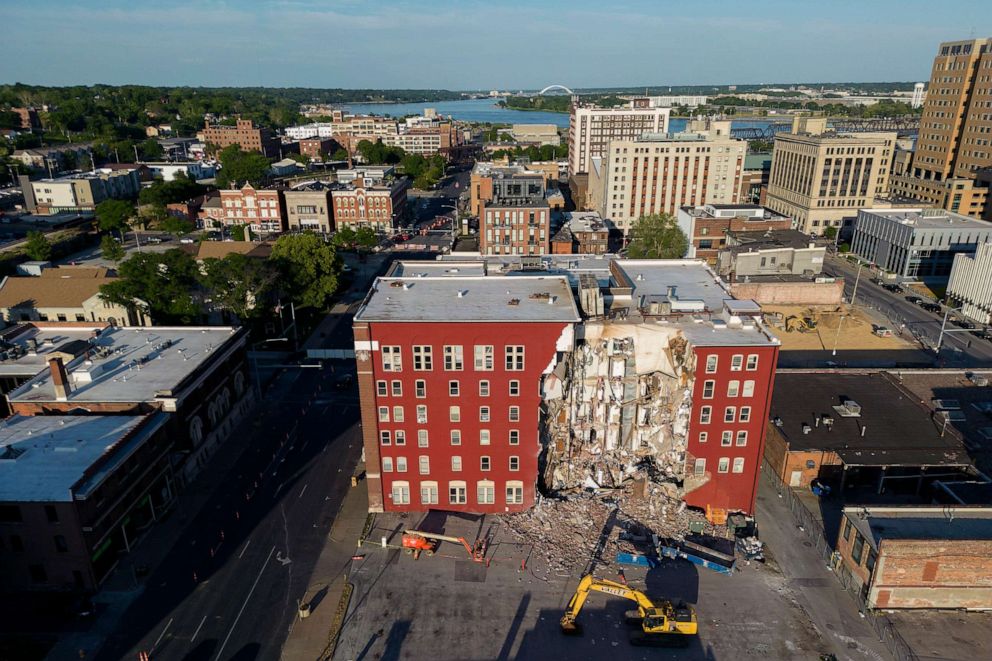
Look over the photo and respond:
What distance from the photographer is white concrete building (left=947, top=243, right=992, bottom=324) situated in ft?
317

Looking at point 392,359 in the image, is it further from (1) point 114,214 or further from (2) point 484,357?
(1) point 114,214

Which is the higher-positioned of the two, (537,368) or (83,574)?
(537,368)

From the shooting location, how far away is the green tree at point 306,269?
98750mm

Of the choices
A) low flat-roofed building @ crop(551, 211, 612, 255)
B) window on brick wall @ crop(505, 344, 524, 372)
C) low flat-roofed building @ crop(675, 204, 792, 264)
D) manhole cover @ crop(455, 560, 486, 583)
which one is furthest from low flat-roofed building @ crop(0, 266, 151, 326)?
low flat-roofed building @ crop(675, 204, 792, 264)

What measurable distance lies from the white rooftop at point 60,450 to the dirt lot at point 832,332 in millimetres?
85386

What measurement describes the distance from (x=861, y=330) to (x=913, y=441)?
43339 mm

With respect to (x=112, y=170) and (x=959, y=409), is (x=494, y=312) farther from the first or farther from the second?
(x=112, y=170)

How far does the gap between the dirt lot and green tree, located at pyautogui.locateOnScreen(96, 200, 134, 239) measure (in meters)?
151

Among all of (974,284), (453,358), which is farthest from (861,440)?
(974,284)

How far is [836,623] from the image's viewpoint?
142 ft

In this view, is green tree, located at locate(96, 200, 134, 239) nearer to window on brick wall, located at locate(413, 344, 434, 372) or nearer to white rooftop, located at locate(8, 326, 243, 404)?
white rooftop, located at locate(8, 326, 243, 404)

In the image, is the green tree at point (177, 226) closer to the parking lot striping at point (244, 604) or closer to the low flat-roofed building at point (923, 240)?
the parking lot striping at point (244, 604)

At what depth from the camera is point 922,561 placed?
43000 mm

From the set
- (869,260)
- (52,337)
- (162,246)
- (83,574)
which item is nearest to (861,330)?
(869,260)
